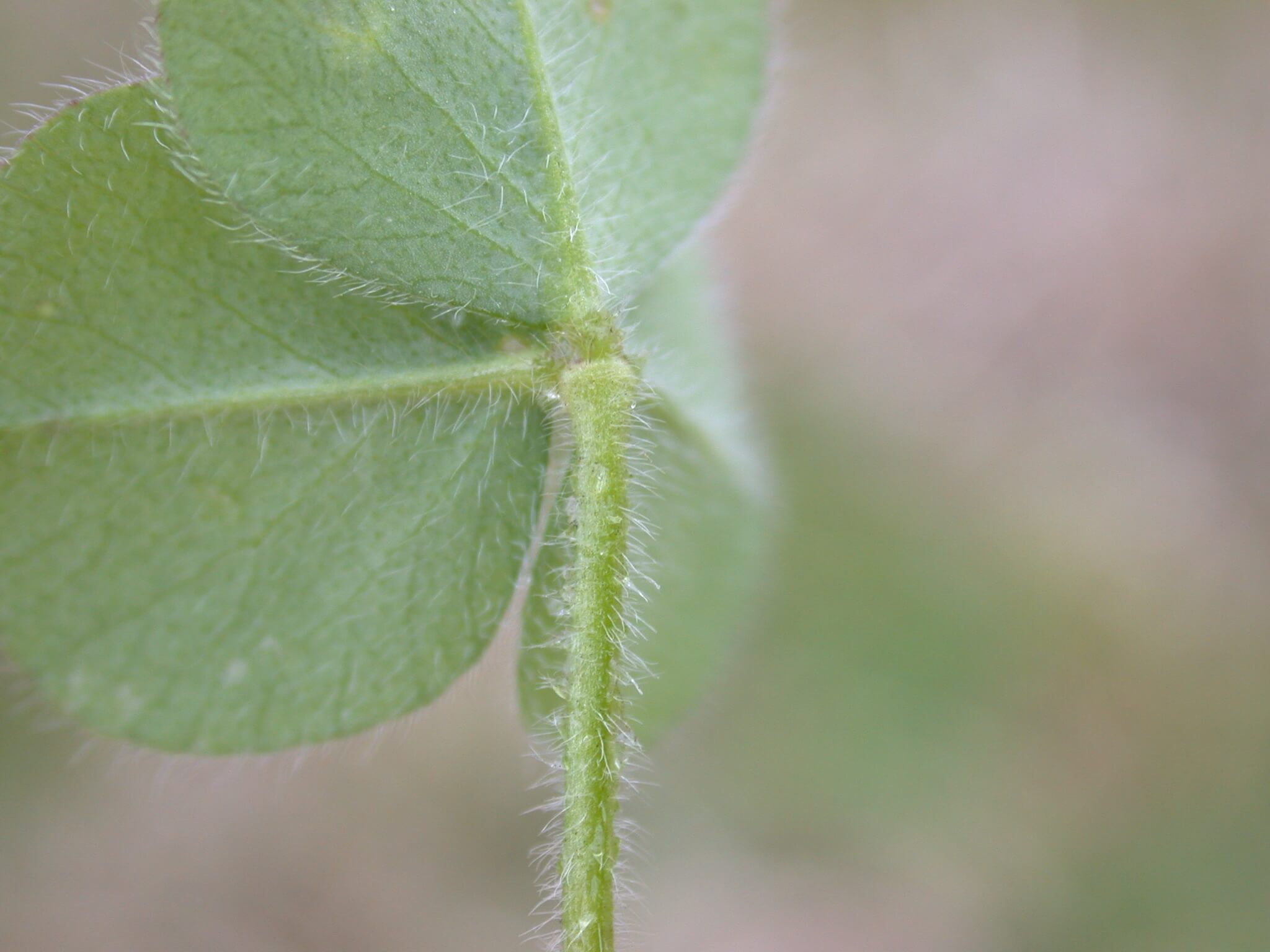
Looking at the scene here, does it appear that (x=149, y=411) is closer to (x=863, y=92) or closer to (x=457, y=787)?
A: (x=457, y=787)

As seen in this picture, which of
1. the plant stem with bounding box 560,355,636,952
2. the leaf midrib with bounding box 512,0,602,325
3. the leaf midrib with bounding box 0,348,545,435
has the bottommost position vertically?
the plant stem with bounding box 560,355,636,952

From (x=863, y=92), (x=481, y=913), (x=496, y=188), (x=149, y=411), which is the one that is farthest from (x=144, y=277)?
(x=863, y=92)

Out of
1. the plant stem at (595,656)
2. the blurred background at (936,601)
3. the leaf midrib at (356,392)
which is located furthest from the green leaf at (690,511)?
the blurred background at (936,601)

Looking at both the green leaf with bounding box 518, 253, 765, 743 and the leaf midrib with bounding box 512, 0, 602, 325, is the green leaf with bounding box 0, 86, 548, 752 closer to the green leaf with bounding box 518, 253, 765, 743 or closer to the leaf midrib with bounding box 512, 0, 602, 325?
the leaf midrib with bounding box 512, 0, 602, 325

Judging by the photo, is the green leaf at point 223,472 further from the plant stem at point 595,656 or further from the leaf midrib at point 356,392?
the plant stem at point 595,656

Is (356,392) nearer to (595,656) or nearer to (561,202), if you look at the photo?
(561,202)

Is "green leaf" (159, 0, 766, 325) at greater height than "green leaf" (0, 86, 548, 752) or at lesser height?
greater

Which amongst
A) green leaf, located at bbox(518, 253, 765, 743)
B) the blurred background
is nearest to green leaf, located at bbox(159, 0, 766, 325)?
green leaf, located at bbox(518, 253, 765, 743)
